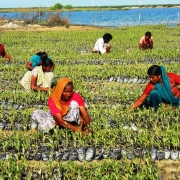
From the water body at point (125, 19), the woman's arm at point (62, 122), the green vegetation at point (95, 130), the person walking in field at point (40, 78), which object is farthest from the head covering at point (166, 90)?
the water body at point (125, 19)

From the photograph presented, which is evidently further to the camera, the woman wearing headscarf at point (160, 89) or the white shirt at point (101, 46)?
the white shirt at point (101, 46)

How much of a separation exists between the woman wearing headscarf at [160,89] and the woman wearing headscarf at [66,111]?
1.13 m

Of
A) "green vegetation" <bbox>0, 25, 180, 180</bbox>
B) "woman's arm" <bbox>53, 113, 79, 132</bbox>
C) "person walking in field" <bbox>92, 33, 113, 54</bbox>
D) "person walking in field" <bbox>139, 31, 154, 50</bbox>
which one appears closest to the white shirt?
"person walking in field" <bbox>92, 33, 113, 54</bbox>

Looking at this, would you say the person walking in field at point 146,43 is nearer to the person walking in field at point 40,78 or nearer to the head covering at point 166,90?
the person walking in field at point 40,78

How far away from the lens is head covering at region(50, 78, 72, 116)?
4.58 m

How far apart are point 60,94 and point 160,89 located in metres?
1.77

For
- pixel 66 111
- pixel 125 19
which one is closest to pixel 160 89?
pixel 66 111

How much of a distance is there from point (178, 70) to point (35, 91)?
394 centimetres

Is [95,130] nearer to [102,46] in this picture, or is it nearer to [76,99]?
[76,99]

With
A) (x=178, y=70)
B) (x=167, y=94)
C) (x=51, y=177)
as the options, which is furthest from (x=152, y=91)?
(x=178, y=70)

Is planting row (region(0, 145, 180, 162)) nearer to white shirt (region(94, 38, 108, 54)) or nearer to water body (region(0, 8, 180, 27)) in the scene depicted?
white shirt (region(94, 38, 108, 54))

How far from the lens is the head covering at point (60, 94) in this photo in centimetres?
458

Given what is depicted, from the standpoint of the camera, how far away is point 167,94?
561 cm

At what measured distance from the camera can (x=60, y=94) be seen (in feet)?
15.3
